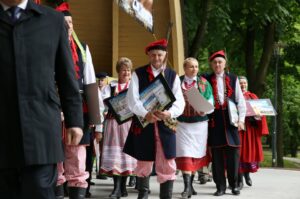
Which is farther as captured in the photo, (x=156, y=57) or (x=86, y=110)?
(x=156, y=57)

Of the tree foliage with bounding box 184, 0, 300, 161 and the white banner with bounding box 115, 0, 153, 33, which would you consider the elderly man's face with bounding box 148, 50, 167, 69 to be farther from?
the tree foliage with bounding box 184, 0, 300, 161

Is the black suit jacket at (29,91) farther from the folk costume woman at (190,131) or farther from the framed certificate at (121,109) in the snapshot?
the folk costume woman at (190,131)

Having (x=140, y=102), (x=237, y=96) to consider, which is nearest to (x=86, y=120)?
(x=140, y=102)

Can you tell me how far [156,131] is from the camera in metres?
7.54

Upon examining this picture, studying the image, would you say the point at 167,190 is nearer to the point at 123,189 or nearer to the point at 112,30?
the point at 123,189

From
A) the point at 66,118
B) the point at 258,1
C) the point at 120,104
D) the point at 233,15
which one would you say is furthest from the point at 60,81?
the point at 233,15

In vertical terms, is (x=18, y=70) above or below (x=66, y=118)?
above

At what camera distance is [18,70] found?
3.59 m

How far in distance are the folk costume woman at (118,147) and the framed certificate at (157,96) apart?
5.36 ft

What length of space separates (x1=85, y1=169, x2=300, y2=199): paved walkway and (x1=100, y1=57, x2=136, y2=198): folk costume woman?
0.30 m

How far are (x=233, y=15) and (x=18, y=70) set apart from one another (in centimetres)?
1580

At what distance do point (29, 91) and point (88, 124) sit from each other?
310 centimetres

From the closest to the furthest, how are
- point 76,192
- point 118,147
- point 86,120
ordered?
point 76,192 < point 86,120 < point 118,147

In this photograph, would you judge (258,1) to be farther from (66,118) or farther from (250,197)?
(66,118)
